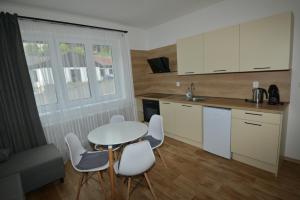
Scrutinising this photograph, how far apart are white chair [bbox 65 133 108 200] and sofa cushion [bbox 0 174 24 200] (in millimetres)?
499

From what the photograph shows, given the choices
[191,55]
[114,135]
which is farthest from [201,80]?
[114,135]

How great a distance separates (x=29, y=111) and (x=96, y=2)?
1959mm

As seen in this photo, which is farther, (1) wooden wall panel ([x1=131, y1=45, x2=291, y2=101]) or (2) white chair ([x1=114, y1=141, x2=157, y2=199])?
(1) wooden wall panel ([x1=131, y1=45, x2=291, y2=101])

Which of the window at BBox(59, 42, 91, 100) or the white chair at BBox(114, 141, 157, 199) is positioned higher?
the window at BBox(59, 42, 91, 100)

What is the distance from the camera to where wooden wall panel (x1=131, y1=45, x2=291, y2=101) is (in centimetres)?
231

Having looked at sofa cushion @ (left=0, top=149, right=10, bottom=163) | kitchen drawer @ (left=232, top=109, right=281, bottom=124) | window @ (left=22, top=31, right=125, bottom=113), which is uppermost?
window @ (left=22, top=31, right=125, bottom=113)

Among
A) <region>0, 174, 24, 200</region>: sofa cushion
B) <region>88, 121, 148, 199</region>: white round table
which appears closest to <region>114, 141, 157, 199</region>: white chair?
<region>88, 121, 148, 199</region>: white round table

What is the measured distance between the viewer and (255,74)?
2459mm

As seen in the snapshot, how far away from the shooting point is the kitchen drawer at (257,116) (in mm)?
1918

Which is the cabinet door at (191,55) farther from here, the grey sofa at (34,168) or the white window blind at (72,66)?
the grey sofa at (34,168)

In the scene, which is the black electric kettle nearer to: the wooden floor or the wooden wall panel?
the wooden wall panel

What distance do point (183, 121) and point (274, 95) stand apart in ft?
4.85

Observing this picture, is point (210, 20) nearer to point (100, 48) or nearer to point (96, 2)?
point (96, 2)

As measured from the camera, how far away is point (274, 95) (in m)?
2.18
